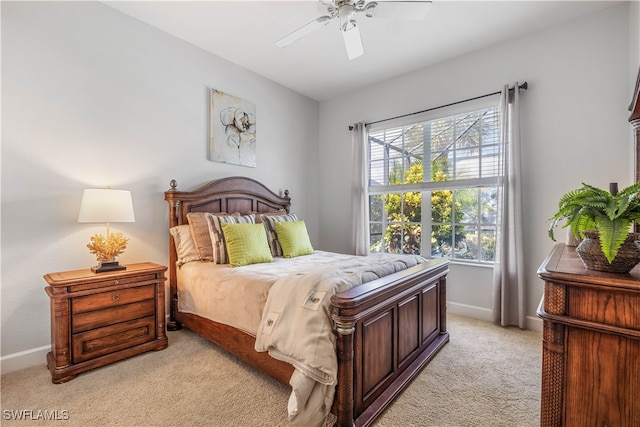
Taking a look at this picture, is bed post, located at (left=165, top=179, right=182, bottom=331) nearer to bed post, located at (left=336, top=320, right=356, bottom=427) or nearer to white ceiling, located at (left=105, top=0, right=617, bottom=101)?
white ceiling, located at (left=105, top=0, right=617, bottom=101)

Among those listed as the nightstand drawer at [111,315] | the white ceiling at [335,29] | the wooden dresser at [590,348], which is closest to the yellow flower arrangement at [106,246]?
the nightstand drawer at [111,315]

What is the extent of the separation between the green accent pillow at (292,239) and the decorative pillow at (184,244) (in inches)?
32.9

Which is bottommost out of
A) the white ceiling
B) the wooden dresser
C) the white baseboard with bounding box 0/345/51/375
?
the white baseboard with bounding box 0/345/51/375

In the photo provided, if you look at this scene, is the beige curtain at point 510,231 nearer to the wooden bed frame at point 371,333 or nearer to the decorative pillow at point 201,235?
the wooden bed frame at point 371,333

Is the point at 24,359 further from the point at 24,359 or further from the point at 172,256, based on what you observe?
the point at 172,256

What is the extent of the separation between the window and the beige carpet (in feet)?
4.52

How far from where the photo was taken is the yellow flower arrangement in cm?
231

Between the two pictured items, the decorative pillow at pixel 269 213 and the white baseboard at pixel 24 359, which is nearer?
the white baseboard at pixel 24 359

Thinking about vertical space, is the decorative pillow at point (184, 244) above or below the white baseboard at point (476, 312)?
above

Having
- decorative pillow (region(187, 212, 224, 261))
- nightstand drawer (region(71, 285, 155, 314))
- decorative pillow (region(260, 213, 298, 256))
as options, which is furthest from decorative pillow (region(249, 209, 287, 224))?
nightstand drawer (region(71, 285, 155, 314))

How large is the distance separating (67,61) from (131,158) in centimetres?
87

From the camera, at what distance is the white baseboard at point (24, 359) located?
2114mm

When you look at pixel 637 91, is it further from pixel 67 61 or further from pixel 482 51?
pixel 67 61

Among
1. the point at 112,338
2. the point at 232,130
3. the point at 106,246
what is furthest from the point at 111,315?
the point at 232,130
